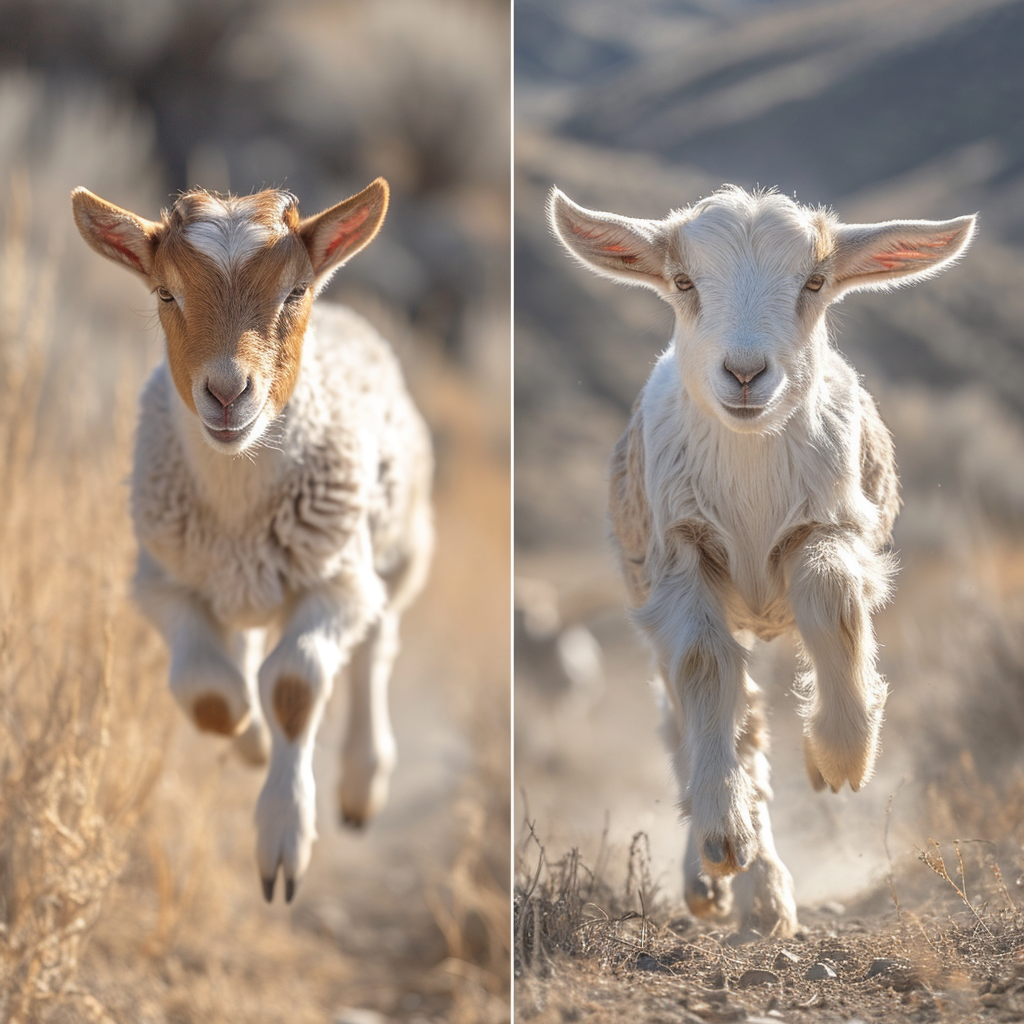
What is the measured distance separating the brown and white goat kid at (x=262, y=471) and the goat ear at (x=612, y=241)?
0.58 meters

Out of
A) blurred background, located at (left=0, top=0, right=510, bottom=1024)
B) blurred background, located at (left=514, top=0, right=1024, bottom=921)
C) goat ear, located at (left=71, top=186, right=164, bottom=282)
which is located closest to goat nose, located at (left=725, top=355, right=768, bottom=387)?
blurred background, located at (left=514, top=0, right=1024, bottom=921)

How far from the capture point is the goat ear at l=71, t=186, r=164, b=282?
3.94 metres

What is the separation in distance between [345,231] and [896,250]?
1721 mm

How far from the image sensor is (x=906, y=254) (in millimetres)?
3830

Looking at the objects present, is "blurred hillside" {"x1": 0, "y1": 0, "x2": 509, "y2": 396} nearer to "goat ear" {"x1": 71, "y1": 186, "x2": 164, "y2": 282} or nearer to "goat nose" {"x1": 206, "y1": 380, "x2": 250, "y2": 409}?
"goat ear" {"x1": 71, "y1": 186, "x2": 164, "y2": 282}

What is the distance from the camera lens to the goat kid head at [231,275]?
392 centimetres

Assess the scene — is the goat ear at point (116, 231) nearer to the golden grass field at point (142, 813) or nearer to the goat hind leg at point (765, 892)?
the golden grass field at point (142, 813)

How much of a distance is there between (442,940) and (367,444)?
5.30 m

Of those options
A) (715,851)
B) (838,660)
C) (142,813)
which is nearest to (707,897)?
(715,851)

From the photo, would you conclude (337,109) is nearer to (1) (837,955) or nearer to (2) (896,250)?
(2) (896,250)

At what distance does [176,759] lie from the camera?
8.46 metres

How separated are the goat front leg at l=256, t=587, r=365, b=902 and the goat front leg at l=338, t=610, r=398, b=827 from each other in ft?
6.53

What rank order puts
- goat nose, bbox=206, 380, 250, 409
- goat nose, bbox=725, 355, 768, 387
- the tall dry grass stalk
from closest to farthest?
goat nose, bbox=725, 355, 768, 387 < goat nose, bbox=206, 380, 250, 409 < the tall dry grass stalk

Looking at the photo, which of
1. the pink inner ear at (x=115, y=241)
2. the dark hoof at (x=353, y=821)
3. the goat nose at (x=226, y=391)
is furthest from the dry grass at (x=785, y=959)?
the pink inner ear at (x=115, y=241)
